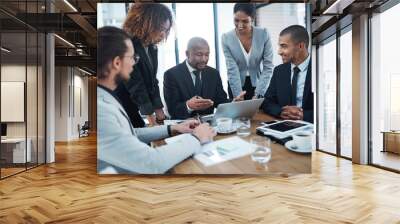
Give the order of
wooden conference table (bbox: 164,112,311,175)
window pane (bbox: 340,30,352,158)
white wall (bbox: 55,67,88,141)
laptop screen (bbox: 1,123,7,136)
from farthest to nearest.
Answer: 1. white wall (bbox: 55,67,88,141)
2. window pane (bbox: 340,30,352,158)
3. laptop screen (bbox: 1,123,7,136)
4. wooden conference table (bbox: 164,112,311,175)

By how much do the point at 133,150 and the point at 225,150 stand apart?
4.95 ft

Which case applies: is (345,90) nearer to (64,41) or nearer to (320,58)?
(320,58)

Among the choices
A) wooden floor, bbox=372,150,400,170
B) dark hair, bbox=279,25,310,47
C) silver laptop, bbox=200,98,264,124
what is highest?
dark hair, bbox=279,25,310,47

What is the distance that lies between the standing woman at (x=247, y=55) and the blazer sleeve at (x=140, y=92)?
137 cm

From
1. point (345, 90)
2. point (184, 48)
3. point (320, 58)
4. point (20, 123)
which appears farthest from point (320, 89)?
point (20, 123)

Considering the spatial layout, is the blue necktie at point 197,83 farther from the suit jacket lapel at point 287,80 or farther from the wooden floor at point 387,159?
the wooden floor at point 387,159

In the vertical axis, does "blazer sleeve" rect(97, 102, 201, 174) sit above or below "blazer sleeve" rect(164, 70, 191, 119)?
below

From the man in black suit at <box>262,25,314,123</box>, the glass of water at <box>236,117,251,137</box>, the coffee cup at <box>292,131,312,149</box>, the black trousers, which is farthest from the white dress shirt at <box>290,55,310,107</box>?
the glass of water at <box>236,117,251,137</box>

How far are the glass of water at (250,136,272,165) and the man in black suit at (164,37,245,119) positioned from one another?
34.2 inches

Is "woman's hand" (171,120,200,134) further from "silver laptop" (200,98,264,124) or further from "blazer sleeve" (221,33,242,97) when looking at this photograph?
"blazer sleeve" (221,33,242,97)

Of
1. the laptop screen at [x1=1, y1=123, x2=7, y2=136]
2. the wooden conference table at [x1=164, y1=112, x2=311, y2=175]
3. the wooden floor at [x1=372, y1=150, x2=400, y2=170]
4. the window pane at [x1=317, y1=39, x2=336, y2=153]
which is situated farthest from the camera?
the window pane at [x1=317, y1=39, x2=336, y2=153]

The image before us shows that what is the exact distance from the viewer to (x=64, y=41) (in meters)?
10.3

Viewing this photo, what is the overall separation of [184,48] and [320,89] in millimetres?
5801

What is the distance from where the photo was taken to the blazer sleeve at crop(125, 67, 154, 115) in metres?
6.21
